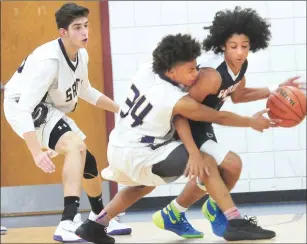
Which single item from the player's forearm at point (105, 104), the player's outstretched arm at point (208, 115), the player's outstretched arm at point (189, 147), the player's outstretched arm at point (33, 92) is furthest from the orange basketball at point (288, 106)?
the player's outstretched arm at point (33, 92)

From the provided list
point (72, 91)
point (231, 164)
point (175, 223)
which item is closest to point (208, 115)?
point (231, 164)

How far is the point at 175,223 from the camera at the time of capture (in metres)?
3.33

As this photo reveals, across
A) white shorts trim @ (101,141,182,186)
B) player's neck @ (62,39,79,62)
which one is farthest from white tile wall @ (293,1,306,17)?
player's neck @ (62,39,79,62)

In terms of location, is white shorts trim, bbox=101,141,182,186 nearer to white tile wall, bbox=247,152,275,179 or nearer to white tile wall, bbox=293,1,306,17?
white tile wall, bbox=247,152,275,179

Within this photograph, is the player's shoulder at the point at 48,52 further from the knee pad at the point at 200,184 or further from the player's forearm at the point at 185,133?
the knee pad at the point at 200,184

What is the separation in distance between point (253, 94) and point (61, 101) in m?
0.76

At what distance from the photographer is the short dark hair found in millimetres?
2492

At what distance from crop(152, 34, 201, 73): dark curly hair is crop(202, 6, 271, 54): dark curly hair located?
0.17 m

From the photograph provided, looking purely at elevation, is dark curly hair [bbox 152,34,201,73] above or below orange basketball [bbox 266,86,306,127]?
above

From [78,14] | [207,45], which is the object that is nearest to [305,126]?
[207,45]

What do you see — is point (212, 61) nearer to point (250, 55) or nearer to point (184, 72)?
point (184, 72)

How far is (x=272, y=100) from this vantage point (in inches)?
116

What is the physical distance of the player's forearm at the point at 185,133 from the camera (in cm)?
279

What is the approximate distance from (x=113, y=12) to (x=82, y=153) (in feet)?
6.48
